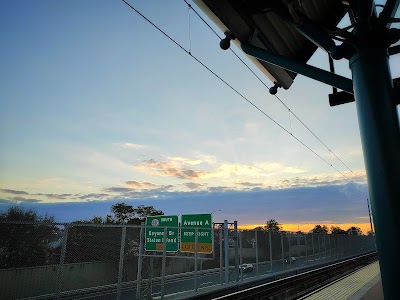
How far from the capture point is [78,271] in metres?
11.6

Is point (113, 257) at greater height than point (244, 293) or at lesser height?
greater

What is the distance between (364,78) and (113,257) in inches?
387

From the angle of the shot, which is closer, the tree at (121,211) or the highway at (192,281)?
the highway at (192,281)

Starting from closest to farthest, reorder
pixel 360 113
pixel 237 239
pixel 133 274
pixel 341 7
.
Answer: pixel 360 113 < pixel 341 7 < pixel 133 274 < pixel 237 239

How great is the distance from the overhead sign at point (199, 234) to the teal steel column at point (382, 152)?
11.3m

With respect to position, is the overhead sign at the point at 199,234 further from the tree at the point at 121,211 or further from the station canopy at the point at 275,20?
the tree at the point at 121,211

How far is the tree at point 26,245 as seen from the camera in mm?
7965

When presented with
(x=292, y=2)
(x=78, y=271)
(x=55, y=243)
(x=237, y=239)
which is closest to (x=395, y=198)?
(x=292, y=2)

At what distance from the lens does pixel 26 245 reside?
28.3 ft

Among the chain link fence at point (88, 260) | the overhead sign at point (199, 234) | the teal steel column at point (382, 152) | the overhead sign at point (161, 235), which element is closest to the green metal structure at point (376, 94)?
the teal steel column at point (382, 152)

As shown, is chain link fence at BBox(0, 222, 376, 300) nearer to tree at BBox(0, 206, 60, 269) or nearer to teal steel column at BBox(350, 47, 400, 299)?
tree at BBox(0, 206, 60, 269)

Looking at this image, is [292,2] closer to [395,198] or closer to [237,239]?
[395,198]

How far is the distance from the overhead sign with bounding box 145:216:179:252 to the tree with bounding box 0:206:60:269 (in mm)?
5644

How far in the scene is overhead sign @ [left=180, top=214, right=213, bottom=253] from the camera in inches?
596
